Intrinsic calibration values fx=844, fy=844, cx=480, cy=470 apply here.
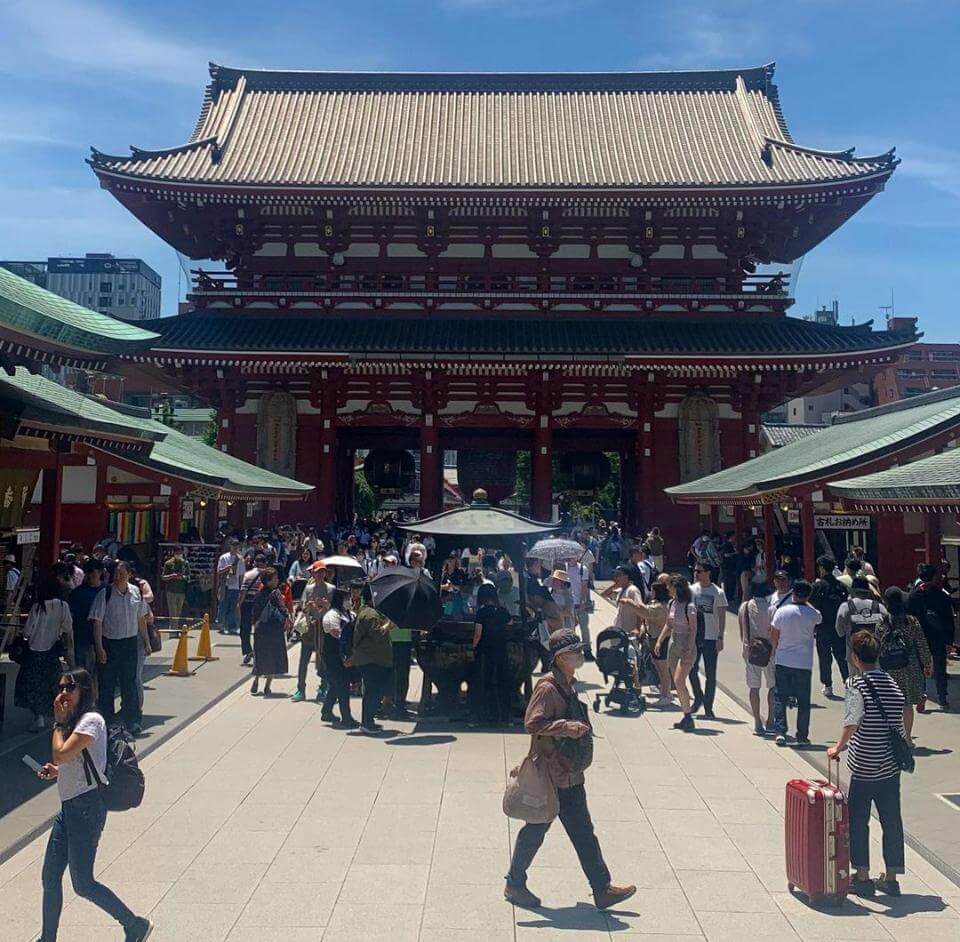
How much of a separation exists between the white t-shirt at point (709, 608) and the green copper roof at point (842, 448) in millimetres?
4680

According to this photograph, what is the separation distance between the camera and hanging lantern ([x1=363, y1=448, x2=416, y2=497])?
2991 centimetres

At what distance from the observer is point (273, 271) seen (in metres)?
27.9

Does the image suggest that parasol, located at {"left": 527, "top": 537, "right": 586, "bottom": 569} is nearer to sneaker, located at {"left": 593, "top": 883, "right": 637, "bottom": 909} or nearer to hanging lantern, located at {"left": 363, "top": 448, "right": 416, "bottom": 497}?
sneaker, located at {"left": 593, "top": 883, "right": 637, "bottom": 909}

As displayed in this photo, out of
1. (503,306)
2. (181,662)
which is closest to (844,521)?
(181,662)

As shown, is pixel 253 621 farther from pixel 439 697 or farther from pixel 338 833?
pixel 338 833

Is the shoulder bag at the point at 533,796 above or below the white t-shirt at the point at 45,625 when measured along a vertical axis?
below

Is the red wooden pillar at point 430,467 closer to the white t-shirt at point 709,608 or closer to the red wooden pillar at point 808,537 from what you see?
the red wooden pillar at point 808,537

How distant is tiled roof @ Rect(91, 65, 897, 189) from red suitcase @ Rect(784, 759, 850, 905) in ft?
74.2

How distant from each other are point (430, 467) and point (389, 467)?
3.34 meters

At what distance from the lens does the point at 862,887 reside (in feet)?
18.7

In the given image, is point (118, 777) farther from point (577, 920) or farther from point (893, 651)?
point (893, 651)

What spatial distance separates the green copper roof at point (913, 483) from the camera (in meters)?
10.6

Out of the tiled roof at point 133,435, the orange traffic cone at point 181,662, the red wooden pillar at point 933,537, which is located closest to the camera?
the tiled roof at point 133,435

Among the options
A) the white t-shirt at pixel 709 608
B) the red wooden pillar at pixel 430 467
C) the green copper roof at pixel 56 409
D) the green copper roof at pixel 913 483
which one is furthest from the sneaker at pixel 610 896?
the red wooden pillar at pixel 430 467
